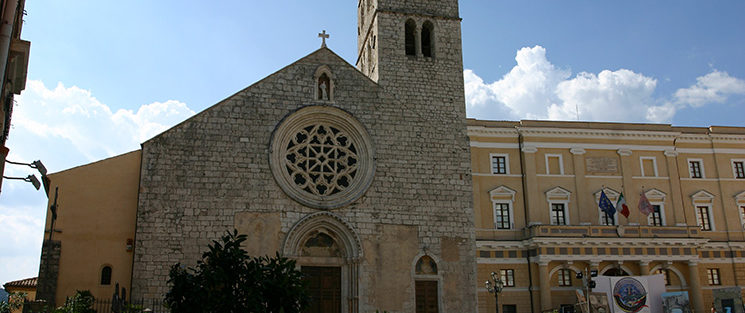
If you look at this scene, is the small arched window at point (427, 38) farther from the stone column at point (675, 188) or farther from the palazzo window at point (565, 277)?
the stone column at point (675, 188)

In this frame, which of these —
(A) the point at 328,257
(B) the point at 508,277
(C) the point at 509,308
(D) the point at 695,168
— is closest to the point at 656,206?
(D) the point at 695,168

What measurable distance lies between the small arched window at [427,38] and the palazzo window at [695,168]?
17.2 meters

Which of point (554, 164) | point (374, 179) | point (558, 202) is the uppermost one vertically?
point (554, 164)

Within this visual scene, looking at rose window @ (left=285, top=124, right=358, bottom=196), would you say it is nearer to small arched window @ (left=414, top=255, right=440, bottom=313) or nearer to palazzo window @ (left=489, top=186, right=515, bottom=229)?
small arched window @ (left=414, top=255, right=440, bottom=313)

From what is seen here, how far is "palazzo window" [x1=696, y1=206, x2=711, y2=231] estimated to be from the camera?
103 feet

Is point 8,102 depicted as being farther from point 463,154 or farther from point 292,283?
point 463,154

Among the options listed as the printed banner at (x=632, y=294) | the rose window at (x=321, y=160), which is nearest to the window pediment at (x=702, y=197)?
the printed banner at (x=632, y=294)

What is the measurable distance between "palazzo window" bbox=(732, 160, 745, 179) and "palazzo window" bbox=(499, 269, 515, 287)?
13.6 meters

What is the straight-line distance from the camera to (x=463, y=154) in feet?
70.6

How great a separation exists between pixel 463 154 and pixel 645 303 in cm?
969

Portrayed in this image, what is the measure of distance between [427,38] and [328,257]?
8979mm

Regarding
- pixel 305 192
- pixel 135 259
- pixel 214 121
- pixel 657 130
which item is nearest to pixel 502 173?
pixel 657 130

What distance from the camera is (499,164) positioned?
100 feet

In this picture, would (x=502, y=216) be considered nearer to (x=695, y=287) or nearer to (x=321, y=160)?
(x=695, y=287)
